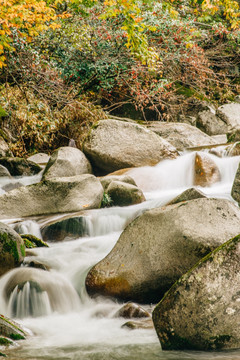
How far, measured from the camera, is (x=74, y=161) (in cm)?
963

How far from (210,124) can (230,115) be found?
3.01ft

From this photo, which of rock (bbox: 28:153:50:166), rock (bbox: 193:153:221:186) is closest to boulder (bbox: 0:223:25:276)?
rock (bbox: 193:153:221:186)

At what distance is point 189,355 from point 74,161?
23.6 feet

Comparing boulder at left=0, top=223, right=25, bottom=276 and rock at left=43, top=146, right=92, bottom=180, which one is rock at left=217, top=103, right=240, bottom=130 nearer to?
rock at left=43, top=146, right=92, bottom=180

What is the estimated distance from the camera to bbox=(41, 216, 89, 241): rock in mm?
6293

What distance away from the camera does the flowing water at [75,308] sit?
3141mm

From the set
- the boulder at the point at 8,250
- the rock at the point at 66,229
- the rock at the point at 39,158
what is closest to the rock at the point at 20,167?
the rock at the point at 39,158

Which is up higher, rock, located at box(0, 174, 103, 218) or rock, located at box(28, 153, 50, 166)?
rock, located at box(0, 174, 103, 218)

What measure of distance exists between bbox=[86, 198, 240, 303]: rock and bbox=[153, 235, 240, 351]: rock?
45.5 inches

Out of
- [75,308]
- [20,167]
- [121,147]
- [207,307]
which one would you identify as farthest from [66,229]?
[20,167]

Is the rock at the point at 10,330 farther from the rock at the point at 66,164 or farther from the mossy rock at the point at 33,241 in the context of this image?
the rock at the point at 66,164

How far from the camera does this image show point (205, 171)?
28.8 ft

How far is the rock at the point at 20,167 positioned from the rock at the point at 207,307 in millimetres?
7872

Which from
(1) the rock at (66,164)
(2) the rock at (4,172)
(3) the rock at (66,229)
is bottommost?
(2) the rock at (4,172)
